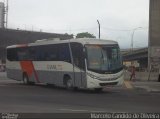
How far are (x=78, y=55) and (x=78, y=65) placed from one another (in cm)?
56

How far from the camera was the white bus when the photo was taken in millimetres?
28266

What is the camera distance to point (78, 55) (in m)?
28.7

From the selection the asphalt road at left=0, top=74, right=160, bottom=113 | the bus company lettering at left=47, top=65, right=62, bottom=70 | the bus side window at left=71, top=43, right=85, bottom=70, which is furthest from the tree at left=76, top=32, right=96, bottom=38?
the asphalt road at left=0, top=74, right=160, bottom=113

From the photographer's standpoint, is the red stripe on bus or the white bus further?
the red stripe on bus

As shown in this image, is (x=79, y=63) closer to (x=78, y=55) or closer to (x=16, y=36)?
(x=78, y=55)

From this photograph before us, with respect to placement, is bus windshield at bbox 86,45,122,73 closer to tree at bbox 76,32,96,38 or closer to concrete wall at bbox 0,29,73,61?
concrete wall at bbox 0,29,73,61

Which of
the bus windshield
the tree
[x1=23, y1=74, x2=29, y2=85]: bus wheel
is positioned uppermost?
the bus windshield

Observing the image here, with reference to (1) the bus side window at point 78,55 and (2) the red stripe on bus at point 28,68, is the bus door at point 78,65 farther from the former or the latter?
(2) the red stripe on bus at point 28,68

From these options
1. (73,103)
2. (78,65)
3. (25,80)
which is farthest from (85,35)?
(73,103)

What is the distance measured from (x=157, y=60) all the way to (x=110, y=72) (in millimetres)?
58728

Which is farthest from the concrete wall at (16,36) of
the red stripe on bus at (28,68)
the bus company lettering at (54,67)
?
the bus company lettering at (54,67)

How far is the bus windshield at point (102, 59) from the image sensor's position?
1115 inches

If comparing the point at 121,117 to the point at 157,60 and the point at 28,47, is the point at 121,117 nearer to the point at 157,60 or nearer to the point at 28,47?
the point at 28,47

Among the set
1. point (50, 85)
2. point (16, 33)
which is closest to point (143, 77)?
point (50, 85)
